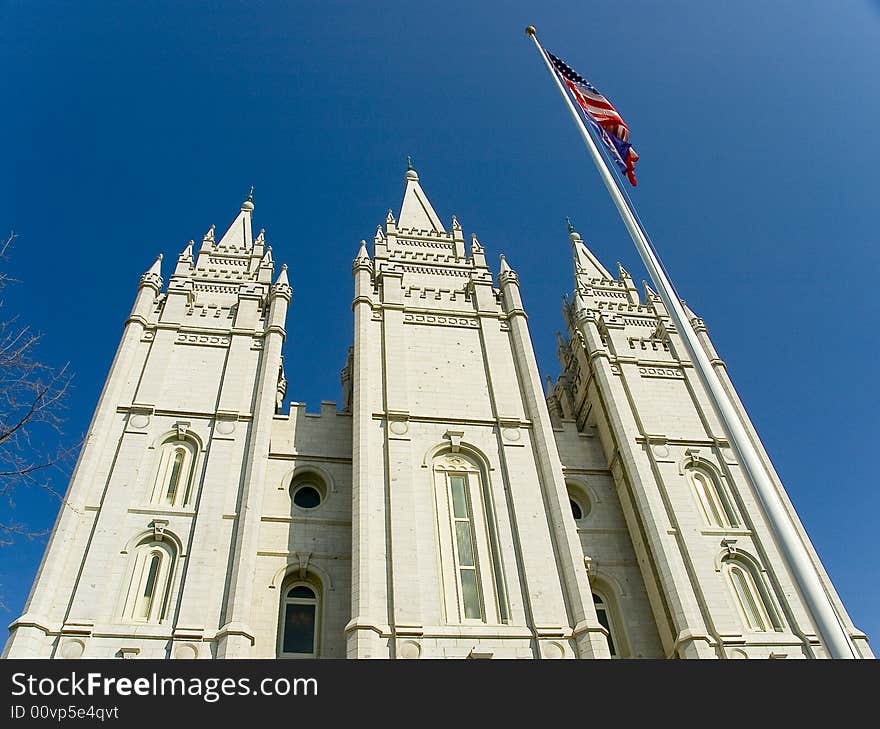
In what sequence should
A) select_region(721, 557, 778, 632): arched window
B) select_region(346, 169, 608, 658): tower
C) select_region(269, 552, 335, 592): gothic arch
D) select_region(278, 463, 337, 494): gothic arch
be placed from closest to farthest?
select_region(346, 169, 608, 658): tower → select_region(269, 552, 335, 592): gothic arch → select_region(721, 557, 778, 632): arched window → select_region(278, 463, 337, 494): gothic arch

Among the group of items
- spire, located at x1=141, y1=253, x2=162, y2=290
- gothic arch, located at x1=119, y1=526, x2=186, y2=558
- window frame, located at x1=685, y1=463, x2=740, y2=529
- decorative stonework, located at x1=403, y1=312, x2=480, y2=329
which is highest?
spire, located at x1=141, y1=253, x2=162, y2=290

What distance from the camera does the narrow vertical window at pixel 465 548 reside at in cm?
1798

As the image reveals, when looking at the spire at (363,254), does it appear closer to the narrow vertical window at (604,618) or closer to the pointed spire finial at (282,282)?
the pointed spire finial at (282,282)

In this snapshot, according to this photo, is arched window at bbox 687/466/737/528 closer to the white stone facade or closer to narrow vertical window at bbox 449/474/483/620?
the white stone facade

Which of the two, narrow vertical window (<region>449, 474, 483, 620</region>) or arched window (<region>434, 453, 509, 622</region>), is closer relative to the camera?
arched window (<region>434, 453, 509, 622</region>)

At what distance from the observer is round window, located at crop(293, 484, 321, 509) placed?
22219 mm

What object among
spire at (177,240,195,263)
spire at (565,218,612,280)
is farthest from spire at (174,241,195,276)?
spire at (565,218,612,280)

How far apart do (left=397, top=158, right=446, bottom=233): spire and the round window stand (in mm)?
14829

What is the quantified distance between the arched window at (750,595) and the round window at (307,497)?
1275cm

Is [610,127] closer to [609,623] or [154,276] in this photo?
[609,623]

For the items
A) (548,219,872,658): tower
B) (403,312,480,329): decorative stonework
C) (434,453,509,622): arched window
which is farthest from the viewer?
(403,312,480,329): decorative stonework
